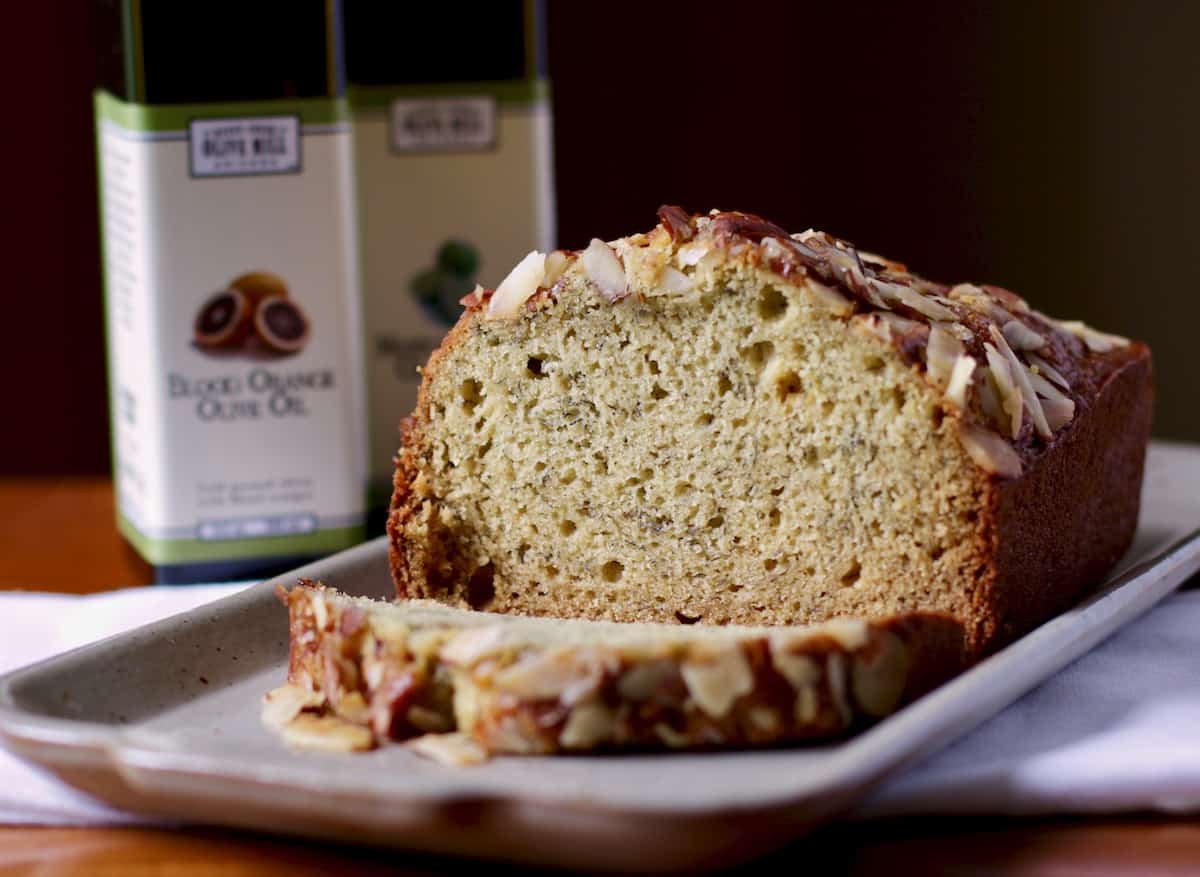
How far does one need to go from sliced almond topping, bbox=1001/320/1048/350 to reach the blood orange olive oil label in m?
1.02

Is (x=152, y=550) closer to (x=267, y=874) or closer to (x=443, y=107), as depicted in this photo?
(x=443, y=107)

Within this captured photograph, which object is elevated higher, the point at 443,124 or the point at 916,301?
the point at 443,124

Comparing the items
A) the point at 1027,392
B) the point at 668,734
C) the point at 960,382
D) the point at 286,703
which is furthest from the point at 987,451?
the point at 286,703

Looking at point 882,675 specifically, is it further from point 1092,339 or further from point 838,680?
point 1092,339

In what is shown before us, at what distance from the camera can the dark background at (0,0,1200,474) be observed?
459cm

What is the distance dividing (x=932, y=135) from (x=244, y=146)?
2709 millimetres

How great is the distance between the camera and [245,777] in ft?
4.67

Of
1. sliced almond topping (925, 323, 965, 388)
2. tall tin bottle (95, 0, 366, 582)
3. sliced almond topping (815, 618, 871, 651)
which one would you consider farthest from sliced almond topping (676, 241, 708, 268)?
tall tin bottle (95, 0, 366, 582)

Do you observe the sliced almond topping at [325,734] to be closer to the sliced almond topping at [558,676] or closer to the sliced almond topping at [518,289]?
the sliced almond topping at [558,676]

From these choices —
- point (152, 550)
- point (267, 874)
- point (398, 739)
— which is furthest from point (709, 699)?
point (152, 550)

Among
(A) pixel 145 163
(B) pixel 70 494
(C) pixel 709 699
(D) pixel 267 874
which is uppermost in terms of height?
(A) pixel 145 163

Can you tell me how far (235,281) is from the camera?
102 inches

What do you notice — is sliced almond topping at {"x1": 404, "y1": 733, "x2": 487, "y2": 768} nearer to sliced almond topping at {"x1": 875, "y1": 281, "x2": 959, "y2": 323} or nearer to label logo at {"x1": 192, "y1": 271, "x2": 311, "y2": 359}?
sliced almond topping at {"x1": 875, "y1": 281, "x2": 959, "y2": 323}

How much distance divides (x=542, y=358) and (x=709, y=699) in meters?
0.60
